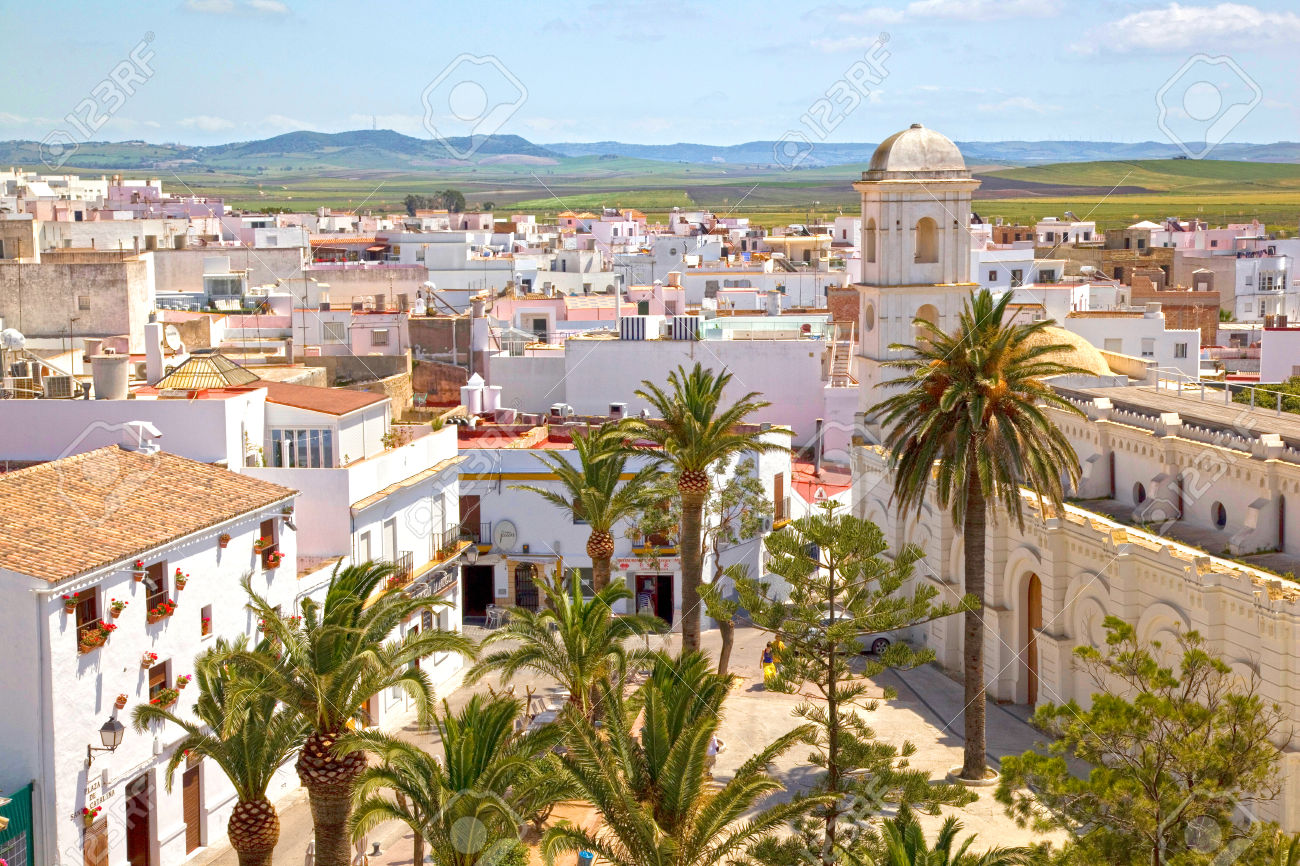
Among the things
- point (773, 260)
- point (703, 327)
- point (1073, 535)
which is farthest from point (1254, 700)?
point (773, 260)

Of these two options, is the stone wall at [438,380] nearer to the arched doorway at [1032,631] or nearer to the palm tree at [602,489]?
the palm tree at [602,489]

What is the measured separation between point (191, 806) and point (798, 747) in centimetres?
1210

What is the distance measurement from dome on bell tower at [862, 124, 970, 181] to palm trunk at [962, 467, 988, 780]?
13.4m

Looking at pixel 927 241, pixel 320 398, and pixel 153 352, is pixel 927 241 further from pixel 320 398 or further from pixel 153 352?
pixel 153 352

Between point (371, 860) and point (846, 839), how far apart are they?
894 centimetres

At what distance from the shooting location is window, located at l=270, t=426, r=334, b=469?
1396 inches

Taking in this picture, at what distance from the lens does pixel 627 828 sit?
61.6ft

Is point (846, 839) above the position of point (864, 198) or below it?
below

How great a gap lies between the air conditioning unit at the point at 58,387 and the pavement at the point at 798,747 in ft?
33.4

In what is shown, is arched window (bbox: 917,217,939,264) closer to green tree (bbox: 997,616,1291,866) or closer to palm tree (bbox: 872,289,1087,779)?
palm tree (bbox: 872,289,1087,779)

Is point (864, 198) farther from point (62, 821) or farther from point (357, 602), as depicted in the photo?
point (62, 821)

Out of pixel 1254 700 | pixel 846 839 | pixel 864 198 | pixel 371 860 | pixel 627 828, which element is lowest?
pixel 371 860

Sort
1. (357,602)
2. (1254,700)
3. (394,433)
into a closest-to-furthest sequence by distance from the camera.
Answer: (1254,700) → (357,602) → (394,433)

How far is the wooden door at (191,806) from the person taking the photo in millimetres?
27453
